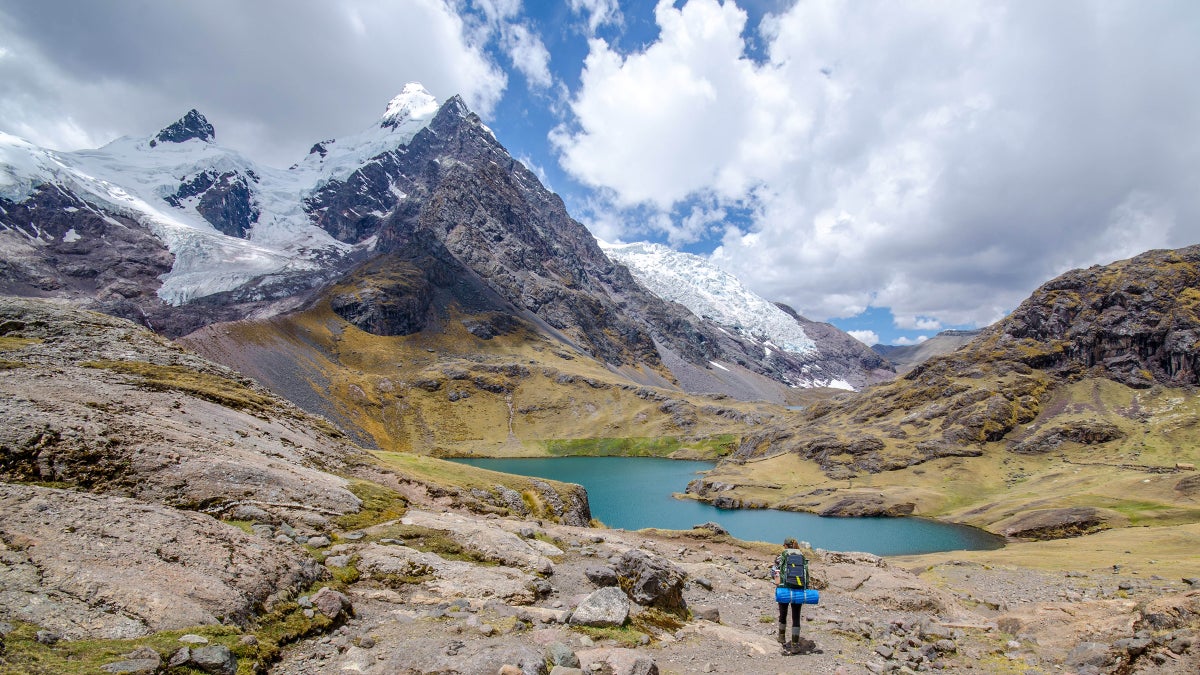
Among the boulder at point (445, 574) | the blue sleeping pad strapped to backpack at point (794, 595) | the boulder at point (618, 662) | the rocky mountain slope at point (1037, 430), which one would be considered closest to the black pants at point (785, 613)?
the blue sleeping pad strapped to backpack at point (794, 595)

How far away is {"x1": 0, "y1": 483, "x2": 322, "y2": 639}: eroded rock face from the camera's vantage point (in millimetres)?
11430

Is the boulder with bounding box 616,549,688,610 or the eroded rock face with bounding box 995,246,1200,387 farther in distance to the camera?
the eroded rock face with bounding box 995,246,1200,387

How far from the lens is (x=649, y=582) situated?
21.2 m

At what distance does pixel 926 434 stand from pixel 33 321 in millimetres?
174786

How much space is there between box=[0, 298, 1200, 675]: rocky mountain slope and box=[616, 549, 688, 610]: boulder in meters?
0.09

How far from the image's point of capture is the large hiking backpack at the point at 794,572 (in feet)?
61.8

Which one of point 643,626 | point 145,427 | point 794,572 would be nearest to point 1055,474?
point 794,572

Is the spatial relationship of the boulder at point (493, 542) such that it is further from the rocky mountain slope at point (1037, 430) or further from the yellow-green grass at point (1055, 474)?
the yellow-green grass at point (1055, 474)

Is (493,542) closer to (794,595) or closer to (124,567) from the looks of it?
(794,595)

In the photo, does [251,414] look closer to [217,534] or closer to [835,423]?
[217,534]

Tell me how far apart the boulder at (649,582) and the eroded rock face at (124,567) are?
444 inches

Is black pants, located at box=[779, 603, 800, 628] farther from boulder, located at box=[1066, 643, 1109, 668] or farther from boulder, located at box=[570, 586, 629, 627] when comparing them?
boulder, located at box=[1066, 643, 1109, 668]

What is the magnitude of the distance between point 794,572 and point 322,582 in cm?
1545

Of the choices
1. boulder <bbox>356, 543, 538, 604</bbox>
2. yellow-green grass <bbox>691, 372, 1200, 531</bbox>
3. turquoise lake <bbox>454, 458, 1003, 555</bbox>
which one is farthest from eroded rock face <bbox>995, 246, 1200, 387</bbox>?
boulder <bbox>356, 543, 538, 604</bbox>
